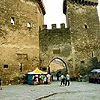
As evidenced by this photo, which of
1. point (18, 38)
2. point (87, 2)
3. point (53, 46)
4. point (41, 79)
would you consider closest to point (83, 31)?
point (87, 2)

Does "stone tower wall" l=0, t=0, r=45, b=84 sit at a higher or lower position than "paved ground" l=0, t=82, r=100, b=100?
higher

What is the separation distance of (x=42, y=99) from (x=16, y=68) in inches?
363

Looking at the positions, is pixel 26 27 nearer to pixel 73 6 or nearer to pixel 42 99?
pixel 73 6

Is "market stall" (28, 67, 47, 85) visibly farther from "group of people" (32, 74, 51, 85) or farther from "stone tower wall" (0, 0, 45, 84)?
"stone tower wall" (0, 0, 45, 84)

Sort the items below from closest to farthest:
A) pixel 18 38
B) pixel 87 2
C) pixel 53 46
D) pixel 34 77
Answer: pixel 34 77 < pixel 18 38 < pixel 53 46 < pixel 87 2

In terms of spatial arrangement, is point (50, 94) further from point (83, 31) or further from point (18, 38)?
point (83, 31)

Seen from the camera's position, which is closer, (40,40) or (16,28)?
(16,28)

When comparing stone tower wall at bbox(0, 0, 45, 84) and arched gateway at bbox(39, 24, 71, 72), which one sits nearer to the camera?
stone tower wall at bbox(0, 0, 45, 84)

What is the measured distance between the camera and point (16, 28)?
1727 centimetres

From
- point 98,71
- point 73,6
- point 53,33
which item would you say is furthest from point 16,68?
point 73,6

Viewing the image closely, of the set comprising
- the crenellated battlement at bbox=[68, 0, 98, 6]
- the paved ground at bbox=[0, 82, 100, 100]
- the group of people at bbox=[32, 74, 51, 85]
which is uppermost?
the crenellated battlement at bbox=[68, 0, 98, 6]

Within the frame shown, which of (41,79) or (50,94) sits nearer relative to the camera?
(50,94)

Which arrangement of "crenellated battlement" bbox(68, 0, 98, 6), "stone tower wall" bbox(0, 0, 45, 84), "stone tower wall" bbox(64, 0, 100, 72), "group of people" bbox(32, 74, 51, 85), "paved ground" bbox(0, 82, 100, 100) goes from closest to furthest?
"paved ground" bbox(0, 82, 100, 100)
"group of people" bbox(32, 74, 51, 85)
"stone tower wall" bbox(0, 0, 45, 84)
"stone tower wall" bbox(64, 0, 100, 72)
"crenellated battlement" bbox(68, 0, 98, 6)

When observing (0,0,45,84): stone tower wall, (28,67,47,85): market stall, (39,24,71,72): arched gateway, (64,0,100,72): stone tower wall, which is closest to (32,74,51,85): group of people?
(28,67,47,85): market stall
